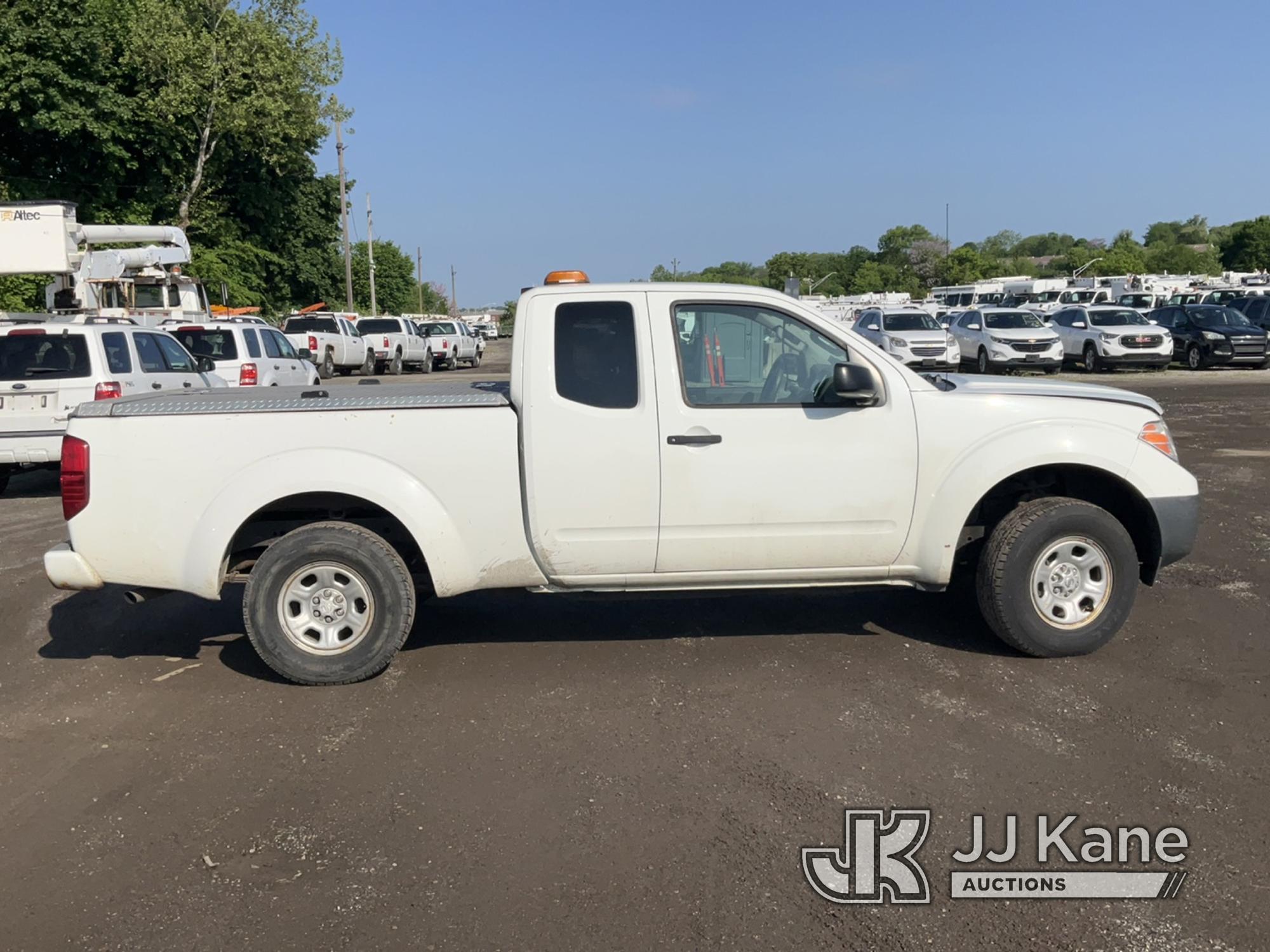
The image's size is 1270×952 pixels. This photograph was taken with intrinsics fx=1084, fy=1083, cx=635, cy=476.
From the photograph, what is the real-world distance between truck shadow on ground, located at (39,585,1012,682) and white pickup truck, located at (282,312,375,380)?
2339cm

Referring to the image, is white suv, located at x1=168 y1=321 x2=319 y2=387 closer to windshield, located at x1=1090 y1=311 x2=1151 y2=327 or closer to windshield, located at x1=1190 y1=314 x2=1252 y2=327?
windshield, located at x1=1090 y1=311 x2=1151 y2=327

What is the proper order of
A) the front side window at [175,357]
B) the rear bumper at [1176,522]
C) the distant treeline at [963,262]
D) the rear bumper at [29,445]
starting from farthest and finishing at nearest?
the distant treeline at [963,262] → the front side window at [175,357] → the rear bumper at [29,445] → the rear bumper at [1176,522]

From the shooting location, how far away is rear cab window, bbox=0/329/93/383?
424 inches

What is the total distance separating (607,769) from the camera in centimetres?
439

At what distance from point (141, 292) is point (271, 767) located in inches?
862

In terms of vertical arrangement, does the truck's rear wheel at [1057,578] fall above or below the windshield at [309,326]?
below

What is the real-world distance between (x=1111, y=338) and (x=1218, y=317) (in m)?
4.54

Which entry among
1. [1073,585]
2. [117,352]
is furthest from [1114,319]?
[1073,585]

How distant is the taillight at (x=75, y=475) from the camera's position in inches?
207

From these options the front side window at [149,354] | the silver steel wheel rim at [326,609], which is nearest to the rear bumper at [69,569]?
the silver steel wheel rim at [326,609]

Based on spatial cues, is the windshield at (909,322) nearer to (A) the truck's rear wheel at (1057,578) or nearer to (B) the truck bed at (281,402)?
(A) the truck's rear wheel at (1057,578)

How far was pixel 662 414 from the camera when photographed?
5.29 meters

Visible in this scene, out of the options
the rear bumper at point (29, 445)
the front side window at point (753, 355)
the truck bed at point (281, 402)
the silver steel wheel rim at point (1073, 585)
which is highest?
the front side window at point (753, 355)

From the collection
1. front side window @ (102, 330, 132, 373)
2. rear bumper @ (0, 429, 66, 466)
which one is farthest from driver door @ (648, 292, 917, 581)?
front side window @ (102, 330, 132, 373)
